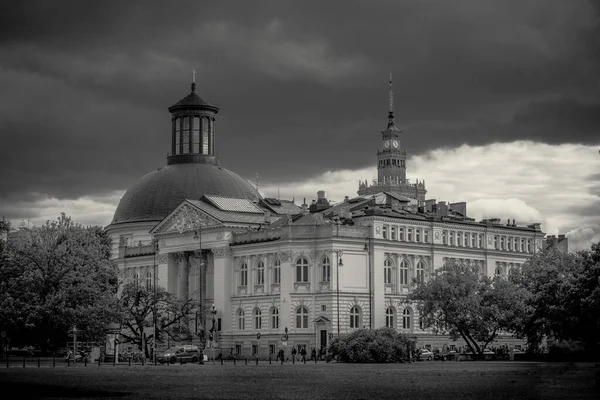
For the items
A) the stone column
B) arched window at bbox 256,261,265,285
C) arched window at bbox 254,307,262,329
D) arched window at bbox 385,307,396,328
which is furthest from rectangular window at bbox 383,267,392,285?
the stone column

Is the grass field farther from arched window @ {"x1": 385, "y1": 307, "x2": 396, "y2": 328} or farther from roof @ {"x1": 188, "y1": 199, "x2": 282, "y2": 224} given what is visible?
roof @ {"x1": 188, "y1": 199, "x2": 282, "y2": 224}

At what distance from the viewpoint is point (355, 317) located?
118 meters

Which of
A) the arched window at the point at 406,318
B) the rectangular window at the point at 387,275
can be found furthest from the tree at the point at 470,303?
the arched window at the point at 406,318

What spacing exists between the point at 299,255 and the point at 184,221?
19.9 m

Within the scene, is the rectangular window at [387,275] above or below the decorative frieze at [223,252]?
below

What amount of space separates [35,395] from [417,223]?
88108 mm

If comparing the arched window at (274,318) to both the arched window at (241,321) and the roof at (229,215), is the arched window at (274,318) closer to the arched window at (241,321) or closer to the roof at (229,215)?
the arched window at (241,321)

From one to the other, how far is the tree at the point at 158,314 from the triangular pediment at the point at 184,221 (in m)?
9.35

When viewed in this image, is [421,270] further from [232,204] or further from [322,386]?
[322,386]

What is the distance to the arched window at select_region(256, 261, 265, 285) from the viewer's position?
124312 millimetres

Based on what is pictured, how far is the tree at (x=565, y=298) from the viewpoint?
74625 millimetres

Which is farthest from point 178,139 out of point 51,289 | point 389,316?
point 51,289

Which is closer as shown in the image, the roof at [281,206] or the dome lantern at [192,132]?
the roof at [281,206]

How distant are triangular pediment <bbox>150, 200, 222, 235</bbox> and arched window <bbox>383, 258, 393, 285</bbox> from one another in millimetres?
20825
